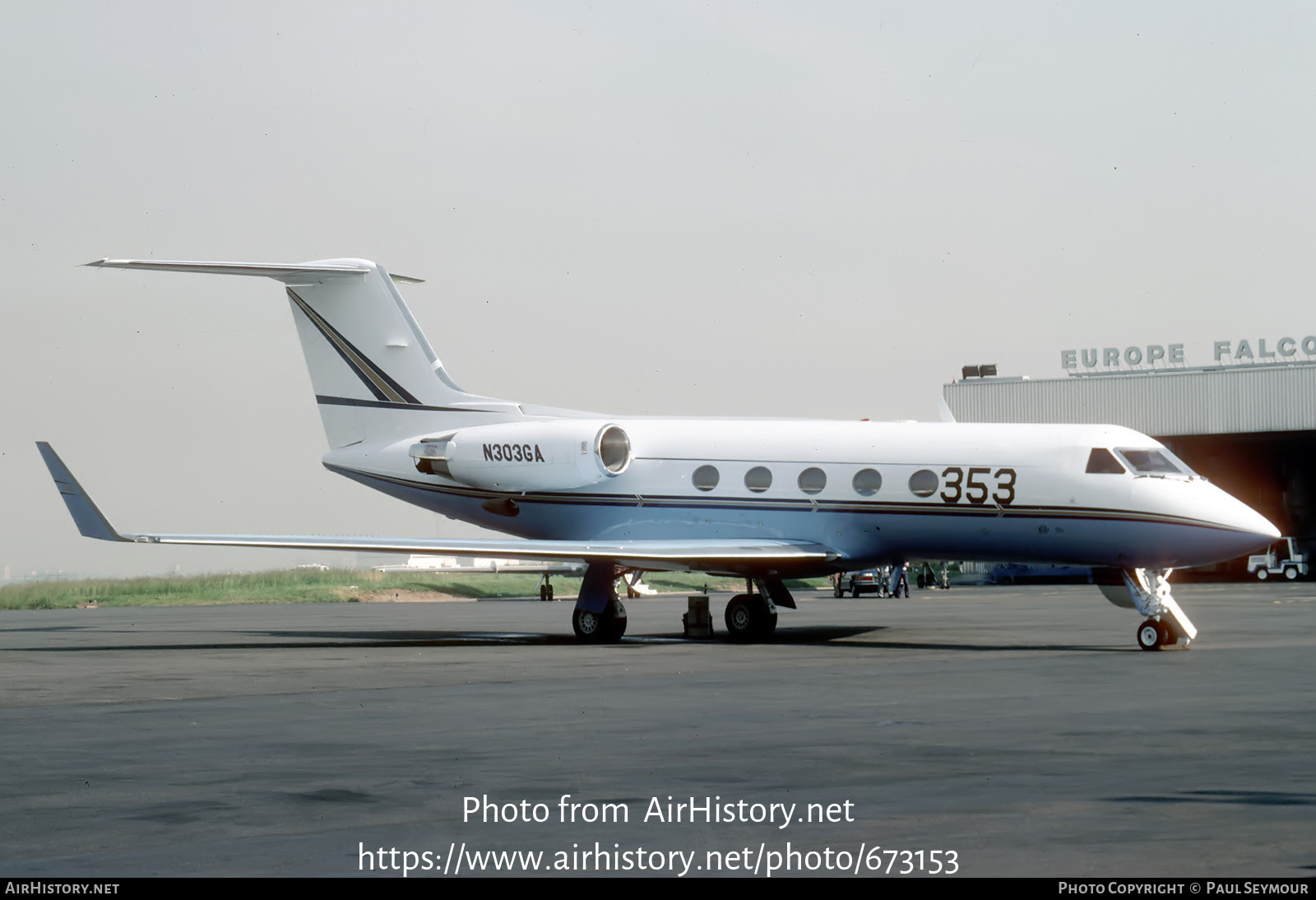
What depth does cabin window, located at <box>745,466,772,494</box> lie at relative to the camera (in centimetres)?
2544

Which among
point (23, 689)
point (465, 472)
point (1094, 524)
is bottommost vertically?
point (23, 689)

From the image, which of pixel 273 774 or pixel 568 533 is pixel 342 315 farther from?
pixel 273 774

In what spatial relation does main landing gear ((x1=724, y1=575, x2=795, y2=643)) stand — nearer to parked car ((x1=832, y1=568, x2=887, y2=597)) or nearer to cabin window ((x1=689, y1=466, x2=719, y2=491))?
cabin window ((x1=689, y1=466, x2=719, y2=491))

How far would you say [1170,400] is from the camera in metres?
65.9

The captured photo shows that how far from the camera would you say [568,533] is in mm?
27484

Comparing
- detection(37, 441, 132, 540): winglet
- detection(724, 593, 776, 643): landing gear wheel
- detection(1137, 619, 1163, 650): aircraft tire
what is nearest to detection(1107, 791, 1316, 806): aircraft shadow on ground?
detection(1137, 619, 1163, 650): aircraft tire

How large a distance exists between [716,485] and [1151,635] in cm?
760

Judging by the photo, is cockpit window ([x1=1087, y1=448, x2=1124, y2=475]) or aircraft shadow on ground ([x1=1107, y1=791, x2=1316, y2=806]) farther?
cockpit window ([x1=1087, y1=448, x2=1124, y2=475])

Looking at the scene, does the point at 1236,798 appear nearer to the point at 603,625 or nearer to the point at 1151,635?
the point at 1151,635

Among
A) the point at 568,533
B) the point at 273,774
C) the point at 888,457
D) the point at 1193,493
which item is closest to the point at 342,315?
the point at 568,533

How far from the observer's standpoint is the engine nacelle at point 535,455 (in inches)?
1053

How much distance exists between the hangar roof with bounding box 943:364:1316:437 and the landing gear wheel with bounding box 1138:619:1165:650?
1795 inches

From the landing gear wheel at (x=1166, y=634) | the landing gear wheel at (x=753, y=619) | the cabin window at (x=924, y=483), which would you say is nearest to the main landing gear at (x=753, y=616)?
the landing gear wheel at (x=753, y=619)
